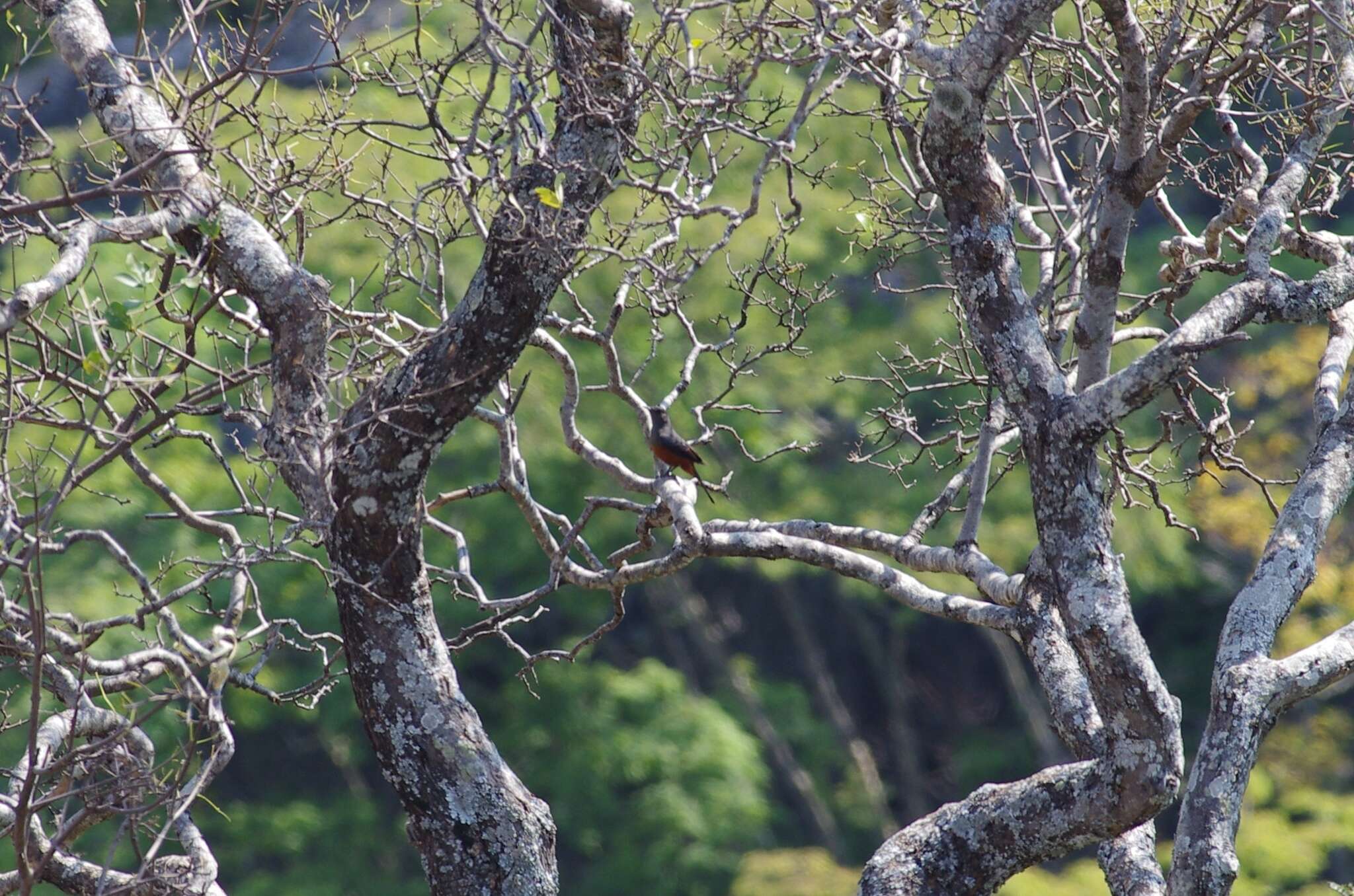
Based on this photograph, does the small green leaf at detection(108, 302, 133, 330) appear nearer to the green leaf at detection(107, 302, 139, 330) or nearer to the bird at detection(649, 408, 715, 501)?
the green leaf at detection(107, 302, 139, 330)

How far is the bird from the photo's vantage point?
4619mm

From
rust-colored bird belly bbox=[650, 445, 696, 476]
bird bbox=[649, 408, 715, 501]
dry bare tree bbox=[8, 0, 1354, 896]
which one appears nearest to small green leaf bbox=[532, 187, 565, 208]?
dry bare tree bbox=[8, 0, 1354, 896]

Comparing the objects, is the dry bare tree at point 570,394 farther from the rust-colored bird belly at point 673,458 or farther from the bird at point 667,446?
the rust-colored bird belly at point 673,458

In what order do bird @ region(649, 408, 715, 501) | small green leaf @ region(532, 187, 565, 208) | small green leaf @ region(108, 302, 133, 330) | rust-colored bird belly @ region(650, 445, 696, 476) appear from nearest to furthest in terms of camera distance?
small green leaf @ region(108, 302, 133, 330)
small green leaf @ region(532, 187, 565, 208)
bird @ region(649, 408, 715, 501)
rust-colored bird belly @ region(650, 445, 696, 476)

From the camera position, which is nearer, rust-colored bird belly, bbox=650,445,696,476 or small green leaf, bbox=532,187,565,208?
small green leaf, bbox=532,187,565,208

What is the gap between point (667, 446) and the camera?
5.11m

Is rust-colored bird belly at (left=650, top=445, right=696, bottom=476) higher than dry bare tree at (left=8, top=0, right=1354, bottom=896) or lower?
higher

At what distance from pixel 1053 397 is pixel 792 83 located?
27.7ft

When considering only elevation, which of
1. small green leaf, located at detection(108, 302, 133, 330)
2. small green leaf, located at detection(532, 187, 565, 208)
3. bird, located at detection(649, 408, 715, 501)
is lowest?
small green leaf, located at detection(108, 302, 133, 330)

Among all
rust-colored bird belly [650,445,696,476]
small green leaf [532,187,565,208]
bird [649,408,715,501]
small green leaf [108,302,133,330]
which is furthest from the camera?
rust-colored bird belly [650,445,696,476]

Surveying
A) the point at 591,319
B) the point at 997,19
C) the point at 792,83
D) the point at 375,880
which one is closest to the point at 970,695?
the point at 375,880

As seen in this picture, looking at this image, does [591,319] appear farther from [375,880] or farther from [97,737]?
[375,880]

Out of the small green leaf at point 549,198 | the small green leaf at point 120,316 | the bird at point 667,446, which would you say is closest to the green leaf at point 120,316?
the small green leaf at point 120,316

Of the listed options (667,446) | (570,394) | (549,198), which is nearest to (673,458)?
(667,446)
